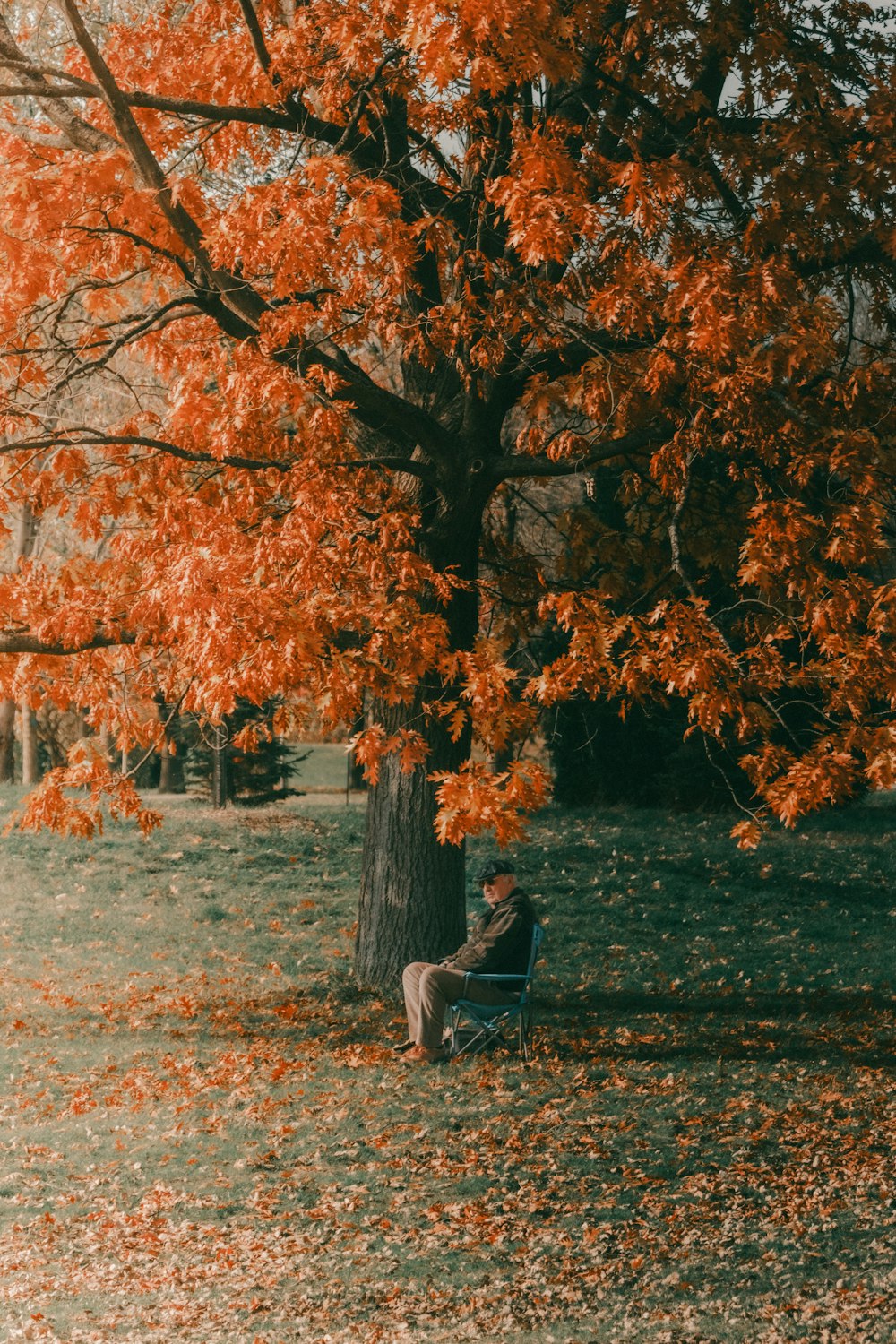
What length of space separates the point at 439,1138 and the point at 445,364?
5.49 m

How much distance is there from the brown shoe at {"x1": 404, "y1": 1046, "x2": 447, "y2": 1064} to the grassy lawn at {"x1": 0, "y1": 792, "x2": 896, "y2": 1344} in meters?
0.18

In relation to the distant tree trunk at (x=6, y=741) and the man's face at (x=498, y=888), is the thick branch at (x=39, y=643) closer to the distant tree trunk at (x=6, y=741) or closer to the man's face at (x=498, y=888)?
the man's face at (x=498, y=888)

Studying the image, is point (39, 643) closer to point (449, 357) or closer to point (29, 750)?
point (449, 357)

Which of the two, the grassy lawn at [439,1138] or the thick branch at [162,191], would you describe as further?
the thick branch at [162,191]

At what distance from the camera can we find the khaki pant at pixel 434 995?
25.7 feet

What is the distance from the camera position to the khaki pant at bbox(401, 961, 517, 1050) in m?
7.82

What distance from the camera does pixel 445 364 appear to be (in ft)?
32.2

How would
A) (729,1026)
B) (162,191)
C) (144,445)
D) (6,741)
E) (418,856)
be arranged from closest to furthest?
(162,191), (144,445), (418,856), (729,1026), (6,741)

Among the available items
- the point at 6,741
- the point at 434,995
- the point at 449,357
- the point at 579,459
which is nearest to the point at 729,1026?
the point at 434,995

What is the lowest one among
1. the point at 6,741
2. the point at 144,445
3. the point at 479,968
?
the point at 479,968

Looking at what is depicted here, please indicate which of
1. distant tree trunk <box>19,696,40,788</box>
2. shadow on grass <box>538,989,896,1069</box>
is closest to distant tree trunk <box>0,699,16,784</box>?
distant tree trunk <box>19,696,40,788</box>

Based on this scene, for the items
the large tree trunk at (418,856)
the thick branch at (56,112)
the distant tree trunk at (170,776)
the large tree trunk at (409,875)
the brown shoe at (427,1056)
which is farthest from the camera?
the distant tree trunk at (170,776)

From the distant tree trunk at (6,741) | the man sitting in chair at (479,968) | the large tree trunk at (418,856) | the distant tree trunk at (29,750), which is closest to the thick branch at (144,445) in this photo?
the large tree trunk at (418,856)

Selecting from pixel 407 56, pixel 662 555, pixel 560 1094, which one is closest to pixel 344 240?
pixel 407 56
